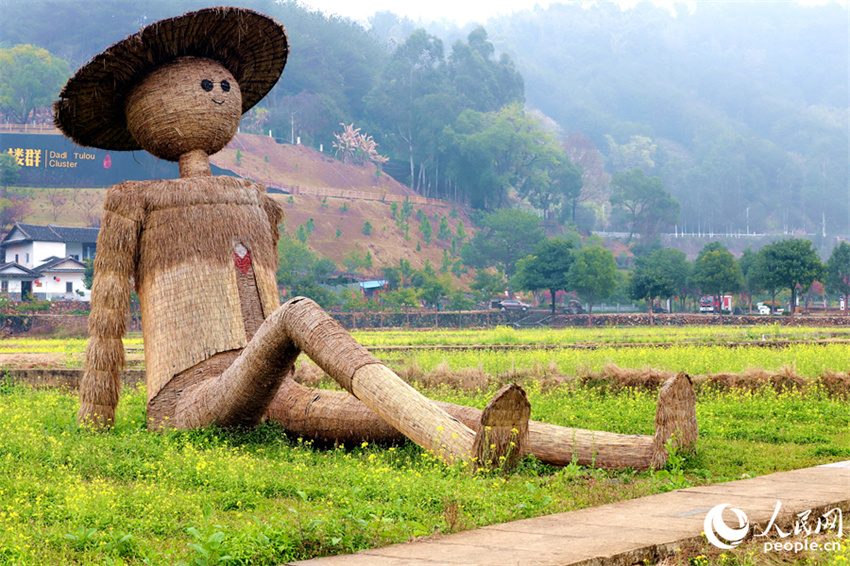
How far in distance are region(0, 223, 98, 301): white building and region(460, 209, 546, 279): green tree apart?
28.1 m

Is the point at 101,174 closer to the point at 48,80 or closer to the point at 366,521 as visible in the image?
the point at 48,80

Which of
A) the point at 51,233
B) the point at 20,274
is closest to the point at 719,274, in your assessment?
the point at 51,233

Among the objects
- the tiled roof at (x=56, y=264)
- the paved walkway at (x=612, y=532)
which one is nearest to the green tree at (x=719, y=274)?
the tiled roof at (x=56, y=264)

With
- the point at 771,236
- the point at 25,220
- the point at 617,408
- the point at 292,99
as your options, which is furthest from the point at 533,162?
the point at 617,408

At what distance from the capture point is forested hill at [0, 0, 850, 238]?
8850 centimetres

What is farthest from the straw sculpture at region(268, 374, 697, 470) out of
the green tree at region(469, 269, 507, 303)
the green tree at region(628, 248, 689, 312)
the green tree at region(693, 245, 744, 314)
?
the green tree at region(469, 269, 507, 303)

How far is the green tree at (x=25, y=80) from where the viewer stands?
234ft

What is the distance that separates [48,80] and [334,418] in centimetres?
7559

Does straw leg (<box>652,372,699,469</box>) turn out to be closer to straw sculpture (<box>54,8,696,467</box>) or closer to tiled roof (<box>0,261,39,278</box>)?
straw sculpture (<box>54,8,696,467</box>)

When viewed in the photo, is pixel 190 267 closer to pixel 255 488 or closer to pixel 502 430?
pixel 255 488

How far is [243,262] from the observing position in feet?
25.8

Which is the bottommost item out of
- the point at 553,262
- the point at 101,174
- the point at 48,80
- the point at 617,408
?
the point at 617,408

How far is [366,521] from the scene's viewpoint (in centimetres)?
388

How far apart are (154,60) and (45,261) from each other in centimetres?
4419
